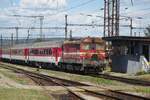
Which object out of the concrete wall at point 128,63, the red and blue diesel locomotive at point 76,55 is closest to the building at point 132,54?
the concrete wall at point 128,63

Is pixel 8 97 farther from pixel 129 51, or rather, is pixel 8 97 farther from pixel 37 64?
pixel 37 64

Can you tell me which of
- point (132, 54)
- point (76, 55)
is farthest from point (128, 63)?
point (76, 55)

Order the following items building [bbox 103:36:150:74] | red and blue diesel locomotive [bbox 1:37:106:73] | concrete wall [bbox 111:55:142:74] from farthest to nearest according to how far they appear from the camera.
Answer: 1. concrete wall [bbox 111:55:142:74]
2. building [bbox 103:36:150:74]
3. red and blue diesel locomotive [bbox 1:37:106:73]

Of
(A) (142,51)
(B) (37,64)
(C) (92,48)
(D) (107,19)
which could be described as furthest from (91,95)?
(D) (107,19)

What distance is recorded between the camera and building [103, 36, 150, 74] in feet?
135

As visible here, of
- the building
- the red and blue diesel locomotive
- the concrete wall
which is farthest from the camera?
the concrete wall

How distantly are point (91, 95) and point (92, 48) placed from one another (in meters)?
18.5

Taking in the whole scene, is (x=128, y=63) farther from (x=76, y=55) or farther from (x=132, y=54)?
(x=76, y=55)

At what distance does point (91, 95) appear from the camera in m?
20.1

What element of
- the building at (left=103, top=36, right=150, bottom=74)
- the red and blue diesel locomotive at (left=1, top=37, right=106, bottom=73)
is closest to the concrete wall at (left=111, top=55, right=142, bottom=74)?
the building at (left=103, top=36, right=150, bottom=74)

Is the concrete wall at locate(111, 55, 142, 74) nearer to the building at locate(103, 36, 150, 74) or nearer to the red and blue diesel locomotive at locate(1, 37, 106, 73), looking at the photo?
the building at locate(103, 36, 150, 74)

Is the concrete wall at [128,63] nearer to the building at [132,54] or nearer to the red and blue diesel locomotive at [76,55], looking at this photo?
the building at [132,54]

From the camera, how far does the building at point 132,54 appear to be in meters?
41.0

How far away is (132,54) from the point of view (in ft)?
137
